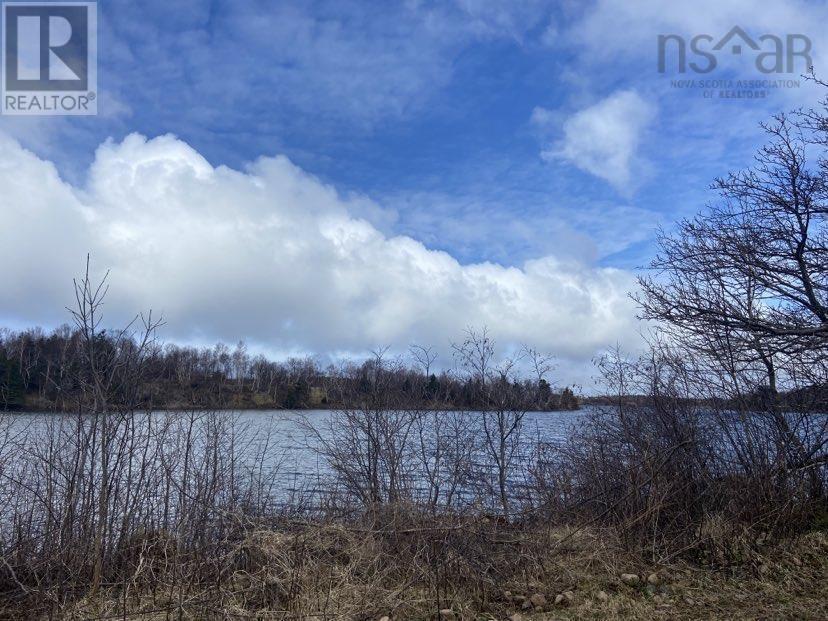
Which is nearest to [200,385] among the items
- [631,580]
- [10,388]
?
[10,388]

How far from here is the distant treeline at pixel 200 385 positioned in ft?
25.0

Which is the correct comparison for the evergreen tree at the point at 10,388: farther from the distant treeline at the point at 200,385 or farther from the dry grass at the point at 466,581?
the dry grass at the point at 466,581

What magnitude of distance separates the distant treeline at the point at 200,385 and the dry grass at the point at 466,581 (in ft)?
8.25

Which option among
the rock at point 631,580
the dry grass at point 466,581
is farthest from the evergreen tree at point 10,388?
the rock at point 631,580

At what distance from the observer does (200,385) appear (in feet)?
30.2

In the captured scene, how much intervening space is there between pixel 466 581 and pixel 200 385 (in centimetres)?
541

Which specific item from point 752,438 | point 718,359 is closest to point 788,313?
point 718,359

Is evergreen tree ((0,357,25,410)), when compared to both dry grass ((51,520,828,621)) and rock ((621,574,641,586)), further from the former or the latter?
rock ((621,574,641,586))

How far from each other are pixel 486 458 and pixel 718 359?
5.01 metres

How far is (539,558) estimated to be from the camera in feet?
21.1

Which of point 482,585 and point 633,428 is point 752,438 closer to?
point 633,428

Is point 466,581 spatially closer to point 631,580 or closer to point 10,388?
point 631,580

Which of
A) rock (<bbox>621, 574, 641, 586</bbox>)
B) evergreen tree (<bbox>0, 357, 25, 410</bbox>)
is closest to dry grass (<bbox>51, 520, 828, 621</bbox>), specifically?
rock (<bbox>621, 574, 641, 586</bbox>)

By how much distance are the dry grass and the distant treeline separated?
251cm
